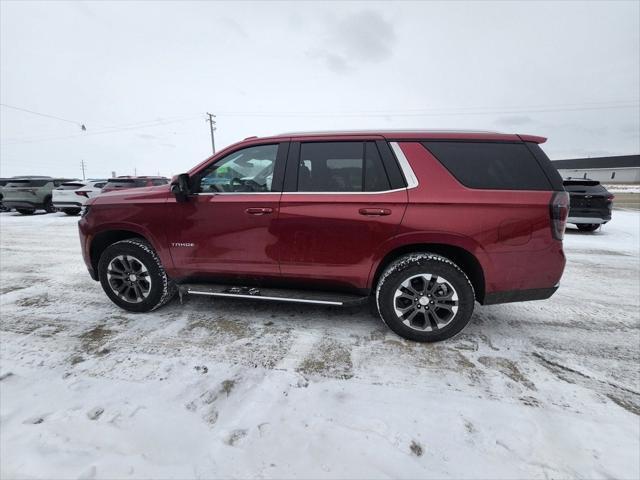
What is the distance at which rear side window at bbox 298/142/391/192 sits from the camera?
9.15 feet

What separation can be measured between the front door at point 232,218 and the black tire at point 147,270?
289 millimetres

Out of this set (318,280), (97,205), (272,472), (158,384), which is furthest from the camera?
(97,205)

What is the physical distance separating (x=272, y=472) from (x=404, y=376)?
1.20 metres

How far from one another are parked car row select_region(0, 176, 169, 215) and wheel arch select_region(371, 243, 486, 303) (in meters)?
11.7

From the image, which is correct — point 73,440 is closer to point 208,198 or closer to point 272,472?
point 272,472

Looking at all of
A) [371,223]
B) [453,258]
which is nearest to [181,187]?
[371,223]

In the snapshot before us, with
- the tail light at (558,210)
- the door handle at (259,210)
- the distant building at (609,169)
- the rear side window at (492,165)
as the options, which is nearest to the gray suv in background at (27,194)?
the door handle at (259,210)

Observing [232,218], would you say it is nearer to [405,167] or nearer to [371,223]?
[371,223]

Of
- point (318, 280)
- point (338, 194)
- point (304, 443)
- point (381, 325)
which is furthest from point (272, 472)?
point (338, 194)

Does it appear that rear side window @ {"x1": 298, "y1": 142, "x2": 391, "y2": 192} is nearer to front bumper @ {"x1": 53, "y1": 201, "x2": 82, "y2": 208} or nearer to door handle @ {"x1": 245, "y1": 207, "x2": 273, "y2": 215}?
door handle @ {"x1": 245, "y1": 207, "x2": 273, "y2": 215}

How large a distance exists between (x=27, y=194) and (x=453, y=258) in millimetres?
16620

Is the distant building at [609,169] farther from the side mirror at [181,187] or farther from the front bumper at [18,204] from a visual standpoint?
the front bumper at [18,204]

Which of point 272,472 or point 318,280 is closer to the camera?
point 272,472

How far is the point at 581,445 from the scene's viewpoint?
5.79ft
